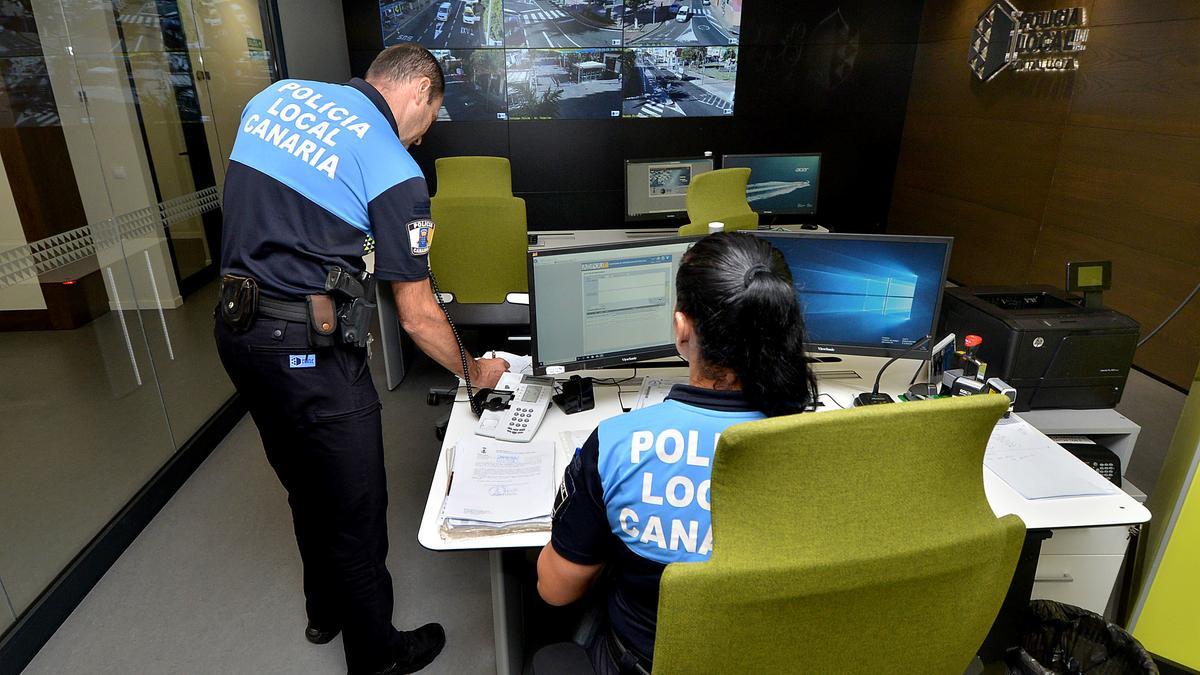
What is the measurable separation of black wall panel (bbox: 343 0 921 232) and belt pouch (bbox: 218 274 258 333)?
3.85 meters

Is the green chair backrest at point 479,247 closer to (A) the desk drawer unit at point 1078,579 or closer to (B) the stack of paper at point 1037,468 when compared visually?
(B) the stack of paper at point 1037,468

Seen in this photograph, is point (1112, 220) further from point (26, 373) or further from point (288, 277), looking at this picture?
point (26, 373)

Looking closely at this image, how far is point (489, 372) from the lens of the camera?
1.81m

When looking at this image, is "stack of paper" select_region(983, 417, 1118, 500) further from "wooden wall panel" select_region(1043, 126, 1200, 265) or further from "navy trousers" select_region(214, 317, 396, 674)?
"wooden wall panel" select_region(1043, 126, 1200, 265)

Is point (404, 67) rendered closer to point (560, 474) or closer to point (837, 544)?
point (560, 474)

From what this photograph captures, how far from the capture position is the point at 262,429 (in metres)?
1.62

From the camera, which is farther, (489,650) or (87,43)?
(87,43)

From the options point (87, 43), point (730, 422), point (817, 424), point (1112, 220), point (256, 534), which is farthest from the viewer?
point (1112, 220)

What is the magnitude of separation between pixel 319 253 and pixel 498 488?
0.66 meters

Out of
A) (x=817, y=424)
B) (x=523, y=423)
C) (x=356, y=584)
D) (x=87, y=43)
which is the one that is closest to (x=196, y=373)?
(x=87, y=43)

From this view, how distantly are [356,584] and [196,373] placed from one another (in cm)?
181

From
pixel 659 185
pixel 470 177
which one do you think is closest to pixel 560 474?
pixel 470 177

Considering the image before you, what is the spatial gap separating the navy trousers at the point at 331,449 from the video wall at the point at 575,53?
3.84 meters

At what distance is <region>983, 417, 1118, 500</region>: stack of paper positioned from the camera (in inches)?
56.7
